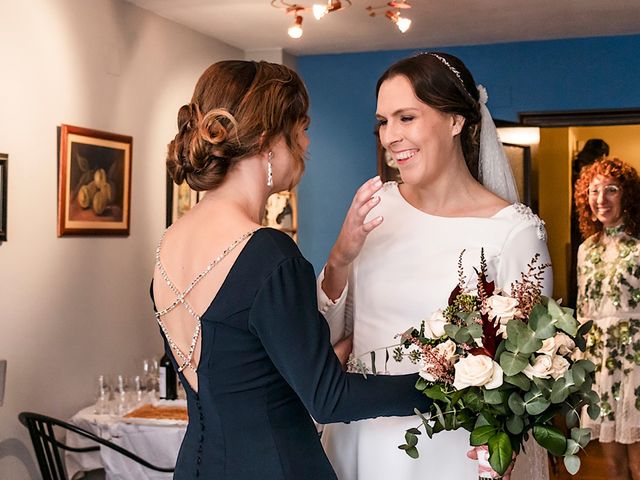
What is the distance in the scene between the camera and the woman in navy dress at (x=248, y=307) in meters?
1.64

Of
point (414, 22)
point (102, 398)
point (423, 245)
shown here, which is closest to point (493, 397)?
point (423, 245)

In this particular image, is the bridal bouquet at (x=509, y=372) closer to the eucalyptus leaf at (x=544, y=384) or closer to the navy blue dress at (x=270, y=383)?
the eucalyptus leaf at (x=544, y=384)

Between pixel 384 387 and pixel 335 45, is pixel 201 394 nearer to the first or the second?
pixel 384 387

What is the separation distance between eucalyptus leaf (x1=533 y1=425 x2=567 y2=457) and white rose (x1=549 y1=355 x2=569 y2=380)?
11 centimetres

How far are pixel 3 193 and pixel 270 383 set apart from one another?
2.40m

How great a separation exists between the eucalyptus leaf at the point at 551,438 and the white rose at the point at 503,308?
218 mm

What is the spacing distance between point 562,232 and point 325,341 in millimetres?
7432

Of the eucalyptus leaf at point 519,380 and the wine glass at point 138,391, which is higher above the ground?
the eucalyptus leaf at point 519,380

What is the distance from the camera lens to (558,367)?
5.43ft

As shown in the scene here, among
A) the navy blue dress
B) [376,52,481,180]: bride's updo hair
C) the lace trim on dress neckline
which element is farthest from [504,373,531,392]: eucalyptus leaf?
the lace trim on dress neckline

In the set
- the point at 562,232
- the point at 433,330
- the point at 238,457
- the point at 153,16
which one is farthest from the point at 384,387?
the point at 562,232

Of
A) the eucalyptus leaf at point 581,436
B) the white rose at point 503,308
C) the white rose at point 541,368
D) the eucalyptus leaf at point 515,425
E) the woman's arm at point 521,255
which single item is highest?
the woman's arm at point 521,255

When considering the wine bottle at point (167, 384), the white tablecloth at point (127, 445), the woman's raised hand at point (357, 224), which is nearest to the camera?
the woman's raised hand at point (357, 224)

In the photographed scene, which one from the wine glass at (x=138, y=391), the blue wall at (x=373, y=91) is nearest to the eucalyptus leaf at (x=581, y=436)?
the wine glass at (x=138, y=391)
